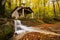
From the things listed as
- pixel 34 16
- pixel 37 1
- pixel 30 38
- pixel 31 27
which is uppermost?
pixel 37 1

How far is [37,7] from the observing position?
2936 millimetres

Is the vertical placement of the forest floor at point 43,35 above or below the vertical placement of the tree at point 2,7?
below

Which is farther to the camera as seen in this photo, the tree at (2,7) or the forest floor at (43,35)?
the tree at (2,7)

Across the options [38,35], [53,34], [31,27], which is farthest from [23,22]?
[53,34]

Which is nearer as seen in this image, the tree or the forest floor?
the forest floor

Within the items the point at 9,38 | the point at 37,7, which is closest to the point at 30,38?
the point at 9,38

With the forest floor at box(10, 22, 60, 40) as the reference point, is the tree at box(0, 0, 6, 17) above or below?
above

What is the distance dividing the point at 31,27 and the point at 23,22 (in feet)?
0.58

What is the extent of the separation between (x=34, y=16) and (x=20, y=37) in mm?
465

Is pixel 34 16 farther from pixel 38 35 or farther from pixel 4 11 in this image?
pixel 4 11

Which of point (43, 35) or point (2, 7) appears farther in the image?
point (2, 7)

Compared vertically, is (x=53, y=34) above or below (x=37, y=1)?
below

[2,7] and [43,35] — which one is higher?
[2,7]

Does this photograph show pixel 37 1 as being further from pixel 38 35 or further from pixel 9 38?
pixel 9 38
